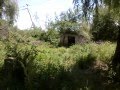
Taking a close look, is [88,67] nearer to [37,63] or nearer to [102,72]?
[102,72]

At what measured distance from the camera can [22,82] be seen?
1259 cm

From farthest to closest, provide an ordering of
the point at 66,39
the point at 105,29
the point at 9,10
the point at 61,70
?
the point at 9,10 < the point at 105,29 < the point at 66,39 < the point at 61,70

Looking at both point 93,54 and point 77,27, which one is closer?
point 93,54

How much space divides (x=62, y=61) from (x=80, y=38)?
13.3m

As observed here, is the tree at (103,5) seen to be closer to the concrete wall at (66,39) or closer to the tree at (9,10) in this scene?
the concrete wall at (66,39)

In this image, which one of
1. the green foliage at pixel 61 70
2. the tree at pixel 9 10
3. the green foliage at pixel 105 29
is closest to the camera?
the green foliage at pixel 61 70

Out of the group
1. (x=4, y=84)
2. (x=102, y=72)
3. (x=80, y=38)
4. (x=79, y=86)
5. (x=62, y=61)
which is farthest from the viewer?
(x=80, y=38)

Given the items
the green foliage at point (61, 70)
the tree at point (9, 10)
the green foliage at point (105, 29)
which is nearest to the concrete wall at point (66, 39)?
the green foliage at point (105, 29)

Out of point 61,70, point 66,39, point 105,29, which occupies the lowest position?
point 61,70

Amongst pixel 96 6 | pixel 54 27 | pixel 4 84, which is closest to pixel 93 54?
pixel 96 6

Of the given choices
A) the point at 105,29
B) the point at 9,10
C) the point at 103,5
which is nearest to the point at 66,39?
the point at 105,29

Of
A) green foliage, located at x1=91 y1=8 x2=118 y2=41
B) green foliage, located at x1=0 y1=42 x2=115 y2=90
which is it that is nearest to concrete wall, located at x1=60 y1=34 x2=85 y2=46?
green foliage, located at x1=91 y1=8 x2=118 y2=41

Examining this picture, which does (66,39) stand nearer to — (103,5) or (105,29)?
(105,29)

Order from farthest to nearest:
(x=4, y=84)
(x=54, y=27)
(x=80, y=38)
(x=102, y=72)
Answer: (x=54, y=27) → (x=80, y=38) → (x=102, y=72) → (x=4, y=84)
